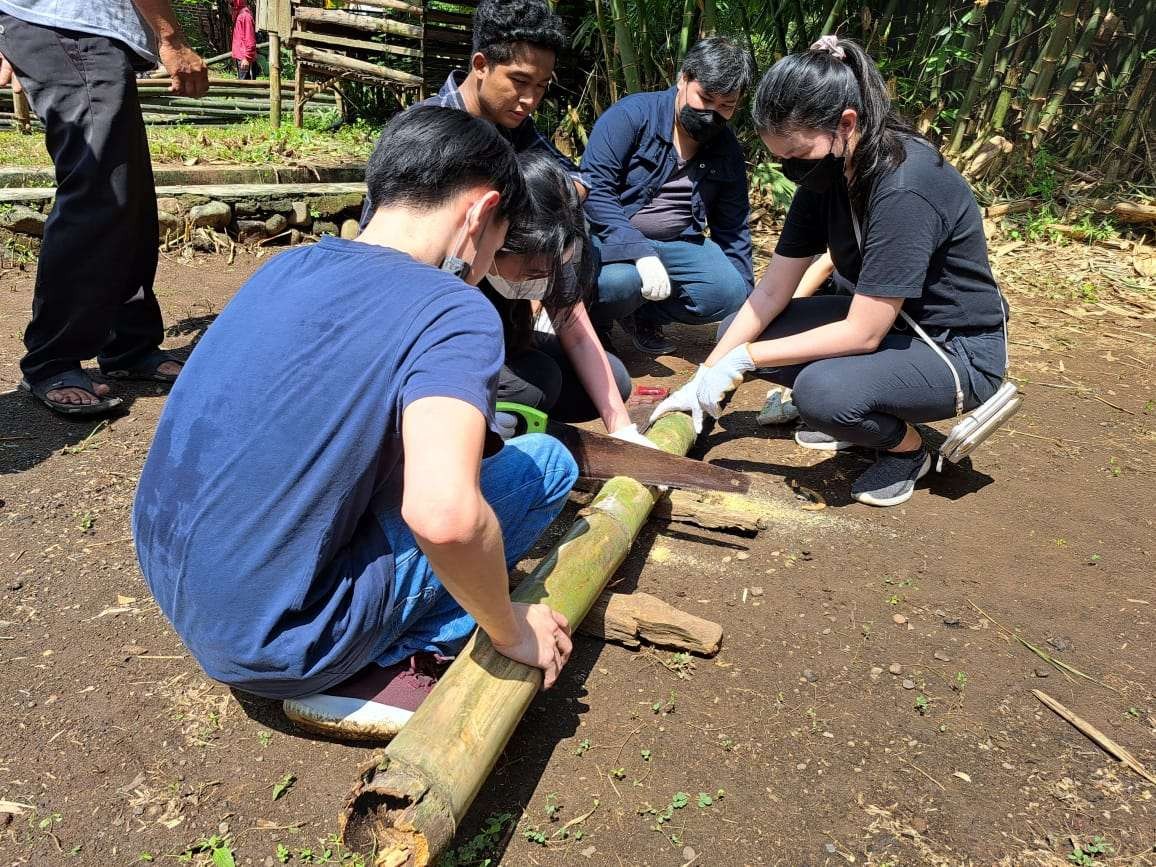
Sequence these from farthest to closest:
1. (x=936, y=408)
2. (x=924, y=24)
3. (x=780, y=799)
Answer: (x=924, y=24), (x=936, y=408), (x=780, y=799)

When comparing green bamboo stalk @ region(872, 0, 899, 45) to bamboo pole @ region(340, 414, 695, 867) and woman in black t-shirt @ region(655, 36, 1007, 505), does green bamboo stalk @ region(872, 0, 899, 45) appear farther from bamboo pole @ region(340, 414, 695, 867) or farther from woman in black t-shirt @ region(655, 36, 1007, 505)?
bamboo pole @ region(340, 414, 695, 867)

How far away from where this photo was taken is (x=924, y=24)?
6934 millimetres

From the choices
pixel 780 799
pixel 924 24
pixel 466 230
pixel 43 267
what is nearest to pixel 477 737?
pixel 780 799

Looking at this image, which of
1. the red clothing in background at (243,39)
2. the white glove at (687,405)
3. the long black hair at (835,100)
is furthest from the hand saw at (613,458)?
the red clothing in background at (243,39)

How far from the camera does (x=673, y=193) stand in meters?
4.80

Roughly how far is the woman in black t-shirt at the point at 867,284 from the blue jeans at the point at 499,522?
1.29 meters

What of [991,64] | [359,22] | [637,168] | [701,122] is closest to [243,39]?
[359,22]

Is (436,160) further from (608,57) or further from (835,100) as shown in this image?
(608,57)

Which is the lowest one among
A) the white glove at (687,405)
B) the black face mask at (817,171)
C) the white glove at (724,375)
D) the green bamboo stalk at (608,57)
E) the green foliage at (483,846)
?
the green foliage at (483,846)

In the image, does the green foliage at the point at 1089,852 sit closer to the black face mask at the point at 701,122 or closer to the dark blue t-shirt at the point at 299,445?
the dark blue t-shirt at the point at 299,445

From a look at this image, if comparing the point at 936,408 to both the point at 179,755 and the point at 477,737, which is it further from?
the point at 179,755

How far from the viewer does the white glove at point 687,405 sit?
3643 mm

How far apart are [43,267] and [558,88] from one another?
6310 millimetres

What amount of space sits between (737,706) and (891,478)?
1.51 m
